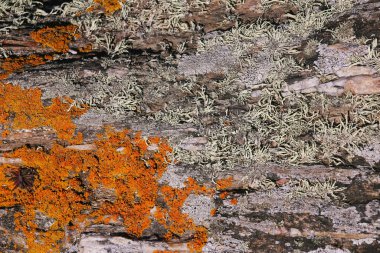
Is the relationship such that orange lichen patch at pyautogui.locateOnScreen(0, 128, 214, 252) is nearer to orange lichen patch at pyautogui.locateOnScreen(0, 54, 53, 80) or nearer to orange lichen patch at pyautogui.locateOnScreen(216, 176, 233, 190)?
orange lichen patch at pyautogui.locateOnScreen(216, 176, 233, 190)

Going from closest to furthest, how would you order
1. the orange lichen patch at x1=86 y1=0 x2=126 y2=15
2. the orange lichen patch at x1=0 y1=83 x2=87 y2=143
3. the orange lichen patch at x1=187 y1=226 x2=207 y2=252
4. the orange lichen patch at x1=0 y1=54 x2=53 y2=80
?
1. the orange lichen patch at x1=187 y1=226 x2=207 y2=252
2. the orange lichen patch at x1=0 y1=83 x2=87 y2=143
3. the orange lichen patch at x1=0 y1=54 x2=53 y2=80
4. the orange lichen patch at x1=86 y1=0 x2=126 y2=15

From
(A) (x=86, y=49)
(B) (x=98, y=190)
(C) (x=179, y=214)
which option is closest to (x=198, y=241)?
(C) (x=179, y=214)

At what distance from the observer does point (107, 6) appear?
21.1 feet

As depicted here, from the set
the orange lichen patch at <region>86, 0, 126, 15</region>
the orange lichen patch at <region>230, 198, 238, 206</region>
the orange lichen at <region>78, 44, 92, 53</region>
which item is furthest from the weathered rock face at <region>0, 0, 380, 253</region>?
the orange lichen patch at <region>86, 0, 126, 15</region>

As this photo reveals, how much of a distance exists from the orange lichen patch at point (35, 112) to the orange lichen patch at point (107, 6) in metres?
1.89

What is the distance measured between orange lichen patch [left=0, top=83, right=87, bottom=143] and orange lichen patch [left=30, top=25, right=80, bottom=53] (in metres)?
1.02

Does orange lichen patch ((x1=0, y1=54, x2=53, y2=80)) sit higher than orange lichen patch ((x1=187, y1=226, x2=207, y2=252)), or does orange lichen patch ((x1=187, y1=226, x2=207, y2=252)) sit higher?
orange lichen patch ((x1=0, y1=54, x2=53, y2=80))

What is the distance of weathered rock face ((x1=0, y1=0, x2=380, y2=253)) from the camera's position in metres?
4.98

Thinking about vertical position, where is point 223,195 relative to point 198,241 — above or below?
above

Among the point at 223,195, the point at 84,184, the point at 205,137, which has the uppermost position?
the point at 205,137

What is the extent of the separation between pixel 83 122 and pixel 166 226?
6.77ft

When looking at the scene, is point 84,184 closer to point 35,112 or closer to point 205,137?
point 35,112

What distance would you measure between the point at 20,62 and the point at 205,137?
11.4 feet

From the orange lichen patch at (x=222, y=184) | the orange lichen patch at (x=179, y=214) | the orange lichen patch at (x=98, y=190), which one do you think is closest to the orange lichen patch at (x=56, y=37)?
the orange lichen patch at (x=98, y=190)
